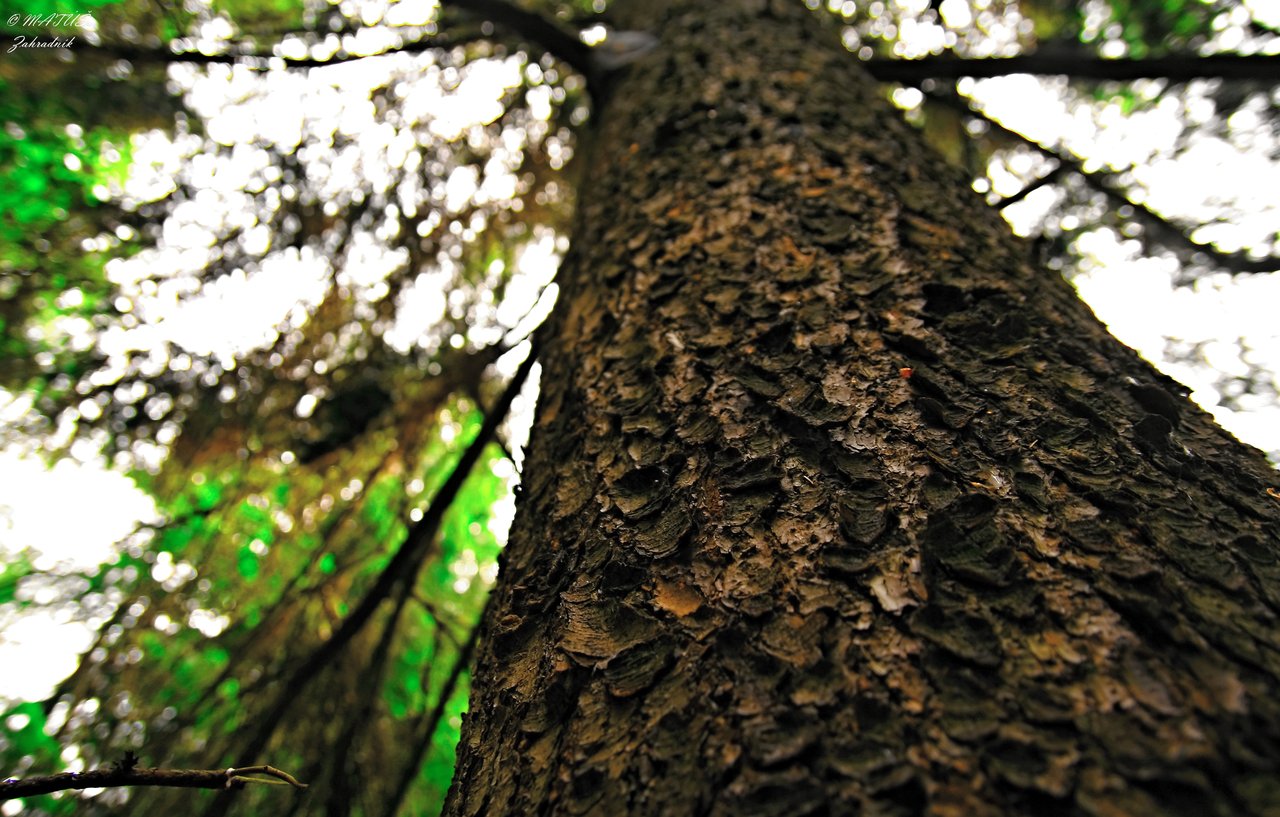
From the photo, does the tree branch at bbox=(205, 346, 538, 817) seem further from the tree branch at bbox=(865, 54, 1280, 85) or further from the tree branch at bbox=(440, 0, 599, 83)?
the tree branch at bbox=(865, 54, 1280, 85)

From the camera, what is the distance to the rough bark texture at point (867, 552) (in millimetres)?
491

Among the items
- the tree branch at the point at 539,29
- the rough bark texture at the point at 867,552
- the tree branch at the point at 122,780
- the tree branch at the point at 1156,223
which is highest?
the tree branch at the point at 1156,223

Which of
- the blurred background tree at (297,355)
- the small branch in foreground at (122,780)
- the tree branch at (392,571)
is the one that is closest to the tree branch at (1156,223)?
A: the blurred background tree at (297,355)

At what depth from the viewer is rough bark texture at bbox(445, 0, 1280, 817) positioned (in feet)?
1.61

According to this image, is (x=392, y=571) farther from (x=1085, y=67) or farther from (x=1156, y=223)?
(x=1156, y=223)

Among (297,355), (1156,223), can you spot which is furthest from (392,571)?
(1156,223)

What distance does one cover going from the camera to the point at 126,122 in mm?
2818

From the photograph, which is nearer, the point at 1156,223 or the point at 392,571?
the point at 392,571

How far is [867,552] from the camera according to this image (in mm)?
646

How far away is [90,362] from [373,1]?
6.39 ft

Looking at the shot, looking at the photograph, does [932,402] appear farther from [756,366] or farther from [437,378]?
[437,378]

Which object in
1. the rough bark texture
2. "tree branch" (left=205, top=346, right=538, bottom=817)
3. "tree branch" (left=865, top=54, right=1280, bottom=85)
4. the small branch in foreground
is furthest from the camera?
"tree branch" (left=205, top=346, right=538, bottom=817)

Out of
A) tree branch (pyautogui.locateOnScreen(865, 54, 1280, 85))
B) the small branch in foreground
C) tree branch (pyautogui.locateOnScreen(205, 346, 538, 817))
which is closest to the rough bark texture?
the small branch in foreground

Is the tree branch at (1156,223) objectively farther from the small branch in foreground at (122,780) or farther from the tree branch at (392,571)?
the small branch in foreground at (122,780)
